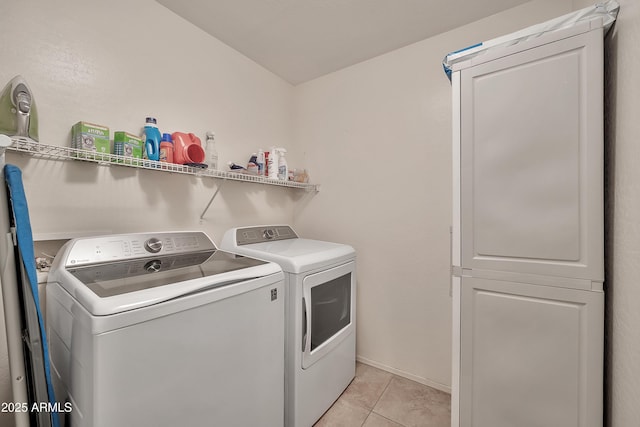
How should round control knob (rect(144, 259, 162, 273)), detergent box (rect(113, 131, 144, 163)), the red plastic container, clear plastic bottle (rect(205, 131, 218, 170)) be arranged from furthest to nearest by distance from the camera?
1. clear plastic bottle (rect(205, 131, 218, 170))
2. the red plastic container
3. detergent box (rect(113, 131, 144, 163))
4. round control knob (rect(144, 259, 162, 273))

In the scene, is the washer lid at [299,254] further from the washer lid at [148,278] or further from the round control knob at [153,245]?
the round control knob at [153,245]

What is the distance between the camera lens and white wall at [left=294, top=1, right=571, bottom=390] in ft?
6.15


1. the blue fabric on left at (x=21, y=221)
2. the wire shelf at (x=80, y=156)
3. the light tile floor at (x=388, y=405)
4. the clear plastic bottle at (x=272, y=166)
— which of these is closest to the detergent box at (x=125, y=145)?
the wire shelf at (x=80, y=156)

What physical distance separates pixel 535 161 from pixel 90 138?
200 centimetres

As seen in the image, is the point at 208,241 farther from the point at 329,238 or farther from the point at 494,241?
the point at 494,241

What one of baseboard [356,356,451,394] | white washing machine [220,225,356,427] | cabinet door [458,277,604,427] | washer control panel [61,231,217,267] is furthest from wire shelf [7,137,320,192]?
baseboard [356,356,451,394]

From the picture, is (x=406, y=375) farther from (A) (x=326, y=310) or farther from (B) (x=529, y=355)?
(B) (x=529, y=355)

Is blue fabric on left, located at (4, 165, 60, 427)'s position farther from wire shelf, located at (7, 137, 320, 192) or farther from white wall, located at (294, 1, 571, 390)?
white wall, located at (294, 1, 571, 390)

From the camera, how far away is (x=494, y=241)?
3.50 ft

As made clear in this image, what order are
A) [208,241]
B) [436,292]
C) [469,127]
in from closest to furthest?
[469,127], [208,241], [436,292]

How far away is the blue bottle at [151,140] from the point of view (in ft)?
4.89

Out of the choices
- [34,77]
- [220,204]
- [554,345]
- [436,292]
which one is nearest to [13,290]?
[34,77]

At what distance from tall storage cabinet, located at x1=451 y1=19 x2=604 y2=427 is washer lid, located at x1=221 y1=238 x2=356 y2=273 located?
733 mm

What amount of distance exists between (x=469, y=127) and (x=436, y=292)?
1.26 meters
